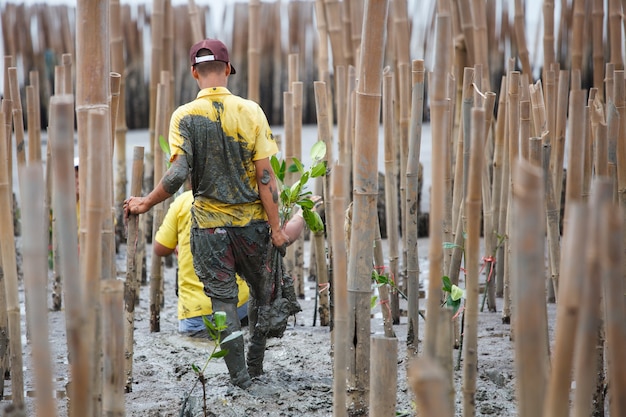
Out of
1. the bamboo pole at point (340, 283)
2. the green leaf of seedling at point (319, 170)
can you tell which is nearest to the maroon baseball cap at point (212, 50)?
the green leaf of seedling at point (319, 170)

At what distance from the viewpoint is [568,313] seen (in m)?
1.16

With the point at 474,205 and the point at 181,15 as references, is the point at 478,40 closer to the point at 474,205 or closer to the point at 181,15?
the point at 474,205

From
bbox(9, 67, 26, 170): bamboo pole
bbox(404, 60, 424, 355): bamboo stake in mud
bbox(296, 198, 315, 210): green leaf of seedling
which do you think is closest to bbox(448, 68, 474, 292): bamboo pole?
bbox(404, 60, 424, 355): bamboo stake in mud

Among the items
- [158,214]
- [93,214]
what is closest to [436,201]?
[93,214]

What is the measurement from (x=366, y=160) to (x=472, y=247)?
372 millimetres

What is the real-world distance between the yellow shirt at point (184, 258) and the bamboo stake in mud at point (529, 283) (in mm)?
2076

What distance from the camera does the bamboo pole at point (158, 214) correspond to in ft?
10.7

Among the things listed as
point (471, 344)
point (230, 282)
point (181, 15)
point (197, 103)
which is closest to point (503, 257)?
point (230, 282)

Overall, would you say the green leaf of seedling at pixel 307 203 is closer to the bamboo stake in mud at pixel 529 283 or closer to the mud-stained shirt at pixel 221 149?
the mud-stained shirt at pixel 221 149

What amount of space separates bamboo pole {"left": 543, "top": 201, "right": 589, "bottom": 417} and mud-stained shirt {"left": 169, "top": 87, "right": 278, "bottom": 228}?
1554 millimetres

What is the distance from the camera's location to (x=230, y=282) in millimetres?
2654

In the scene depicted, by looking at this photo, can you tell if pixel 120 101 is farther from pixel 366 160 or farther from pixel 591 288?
pixel 591 288

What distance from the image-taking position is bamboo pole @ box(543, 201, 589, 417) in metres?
1.11

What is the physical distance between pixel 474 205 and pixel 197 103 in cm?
130
